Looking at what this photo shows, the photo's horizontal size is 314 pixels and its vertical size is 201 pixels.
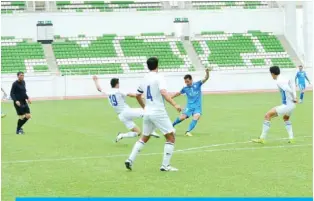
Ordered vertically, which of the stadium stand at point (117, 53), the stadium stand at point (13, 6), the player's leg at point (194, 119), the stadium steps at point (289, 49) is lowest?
the stadium steps at point (289, 49)

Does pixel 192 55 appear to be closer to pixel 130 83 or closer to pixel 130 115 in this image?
pixel 130 83

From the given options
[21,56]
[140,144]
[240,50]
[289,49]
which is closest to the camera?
[140,144]

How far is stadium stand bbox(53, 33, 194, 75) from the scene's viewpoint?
4772 cm

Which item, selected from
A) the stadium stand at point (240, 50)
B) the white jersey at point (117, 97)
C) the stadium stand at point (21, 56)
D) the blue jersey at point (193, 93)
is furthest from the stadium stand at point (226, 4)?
the white jersey at point (117, 97)

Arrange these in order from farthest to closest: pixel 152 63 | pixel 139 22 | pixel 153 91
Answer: pixel 139 22 < pixel 153 91 < pixel 152 63

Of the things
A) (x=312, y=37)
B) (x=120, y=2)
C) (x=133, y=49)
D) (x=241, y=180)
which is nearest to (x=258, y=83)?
(x=312, y=37)

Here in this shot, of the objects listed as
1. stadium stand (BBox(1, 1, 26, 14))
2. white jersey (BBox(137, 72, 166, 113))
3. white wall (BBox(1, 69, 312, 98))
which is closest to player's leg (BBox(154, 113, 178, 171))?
white jersey (BBox(137, 72, 166, 113))

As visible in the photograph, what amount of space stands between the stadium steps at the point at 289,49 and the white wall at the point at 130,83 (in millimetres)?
2934

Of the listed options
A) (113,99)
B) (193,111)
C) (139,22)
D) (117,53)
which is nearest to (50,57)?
(117,53)

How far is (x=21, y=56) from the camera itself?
156 ft

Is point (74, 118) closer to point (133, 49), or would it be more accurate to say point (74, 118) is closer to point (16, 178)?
point (16, 178)

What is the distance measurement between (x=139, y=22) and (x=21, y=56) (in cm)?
1001

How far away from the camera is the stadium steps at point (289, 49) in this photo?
51.6 meters

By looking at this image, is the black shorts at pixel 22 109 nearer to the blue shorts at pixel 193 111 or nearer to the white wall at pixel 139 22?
the blue shorts at pixel 193 111
